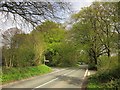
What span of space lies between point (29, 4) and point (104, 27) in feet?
73.8

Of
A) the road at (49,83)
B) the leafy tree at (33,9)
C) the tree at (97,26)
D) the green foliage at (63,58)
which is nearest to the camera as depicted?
the leafy tree at (33,9)

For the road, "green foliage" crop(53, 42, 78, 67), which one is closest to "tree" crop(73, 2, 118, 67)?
the road

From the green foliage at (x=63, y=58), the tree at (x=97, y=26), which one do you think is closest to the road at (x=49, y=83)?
the tree at (x=97, y=26)

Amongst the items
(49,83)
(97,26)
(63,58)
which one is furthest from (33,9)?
(63,58)

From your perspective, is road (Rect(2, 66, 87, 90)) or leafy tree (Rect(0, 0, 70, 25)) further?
road (Rect(2, 66, 87, 90))

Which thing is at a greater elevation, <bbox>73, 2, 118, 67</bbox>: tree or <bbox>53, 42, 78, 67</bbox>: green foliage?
<bbox>73, 2, 118, 67</bbox>: tree

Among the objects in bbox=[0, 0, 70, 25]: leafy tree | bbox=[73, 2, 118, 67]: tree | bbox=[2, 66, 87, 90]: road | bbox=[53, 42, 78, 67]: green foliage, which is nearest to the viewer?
bbox=[0, 0, 70, 25]: leafy tree

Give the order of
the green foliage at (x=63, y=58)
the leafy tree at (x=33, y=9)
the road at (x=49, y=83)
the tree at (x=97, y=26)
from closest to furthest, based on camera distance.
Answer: the leafy tree at (x=33, y=9)
the road at (x=49, y=83)
the tree at (x=97, y=26)
the green foliage at (x=63, y=58)

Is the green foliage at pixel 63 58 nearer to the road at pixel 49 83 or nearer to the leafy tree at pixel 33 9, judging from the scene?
the road at pixel 49 83

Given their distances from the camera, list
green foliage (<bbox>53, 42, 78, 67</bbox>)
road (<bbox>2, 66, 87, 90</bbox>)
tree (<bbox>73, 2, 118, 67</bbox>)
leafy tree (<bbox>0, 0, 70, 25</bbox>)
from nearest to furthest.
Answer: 1. leafy tree (<bbox>0, 0, 70, 25</bbox>)
2. road (<bbox>2, 66, 87, 90</bbox>)
3. tree (<bbox>73, 2, 118, 67</bbox>)
4. green foliage (<bbox>53, 42, 78, 67</bbox>)

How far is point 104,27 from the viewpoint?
30.2m

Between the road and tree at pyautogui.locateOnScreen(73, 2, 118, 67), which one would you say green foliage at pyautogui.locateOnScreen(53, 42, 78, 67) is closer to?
tree at pyautogui.locateOnScreen(73, 2, 118, 67)

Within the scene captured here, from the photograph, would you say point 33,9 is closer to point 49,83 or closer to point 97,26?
point 49,83

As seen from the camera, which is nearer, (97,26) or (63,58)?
(97,26)
